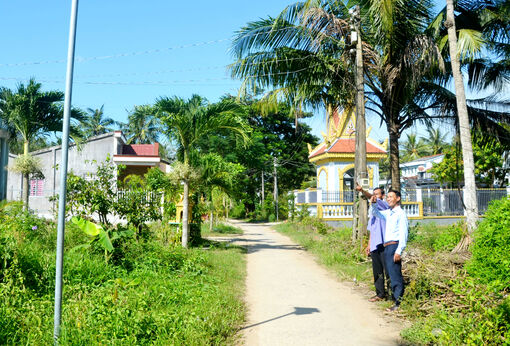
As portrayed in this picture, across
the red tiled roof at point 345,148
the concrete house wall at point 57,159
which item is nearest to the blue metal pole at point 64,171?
the red tiled roof at point 345,148

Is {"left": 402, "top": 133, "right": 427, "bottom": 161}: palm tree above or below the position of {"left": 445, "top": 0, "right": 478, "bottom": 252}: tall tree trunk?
above

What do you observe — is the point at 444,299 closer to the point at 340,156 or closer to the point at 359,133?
the point at 359,133

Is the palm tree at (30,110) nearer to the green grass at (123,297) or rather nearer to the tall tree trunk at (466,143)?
the green grass at (123,297)

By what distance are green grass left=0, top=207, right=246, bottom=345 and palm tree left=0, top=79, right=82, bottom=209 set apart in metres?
9.03

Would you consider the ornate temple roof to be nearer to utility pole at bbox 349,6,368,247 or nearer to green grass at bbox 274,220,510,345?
utility pole at bbox 349,6,368,247

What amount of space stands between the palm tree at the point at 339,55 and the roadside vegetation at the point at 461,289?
5182 millimetres

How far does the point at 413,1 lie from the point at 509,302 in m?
10.1

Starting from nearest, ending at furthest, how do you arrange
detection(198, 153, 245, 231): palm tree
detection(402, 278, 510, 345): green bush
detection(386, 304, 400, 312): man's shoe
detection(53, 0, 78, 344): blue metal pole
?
detection(53, 0, 78, 344): blue metal pole < detection(402, 278, 510, 345): green bush < detection(386, 304, 400, 312): man's shoe < detection(198, 153, 245, 231): palm tree

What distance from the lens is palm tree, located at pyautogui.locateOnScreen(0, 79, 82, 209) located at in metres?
16.2

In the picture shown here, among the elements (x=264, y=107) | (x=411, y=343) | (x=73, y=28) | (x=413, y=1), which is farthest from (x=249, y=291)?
(x=413, y=1)

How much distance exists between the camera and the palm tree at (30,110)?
1623 centimetres

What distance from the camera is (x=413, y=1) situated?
1197 cm

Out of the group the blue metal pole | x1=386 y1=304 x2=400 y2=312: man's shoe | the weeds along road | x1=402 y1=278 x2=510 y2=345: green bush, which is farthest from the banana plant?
x1=402 y1=278 x2=510 y2=345: green bush

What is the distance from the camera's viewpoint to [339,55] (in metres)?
12.7
